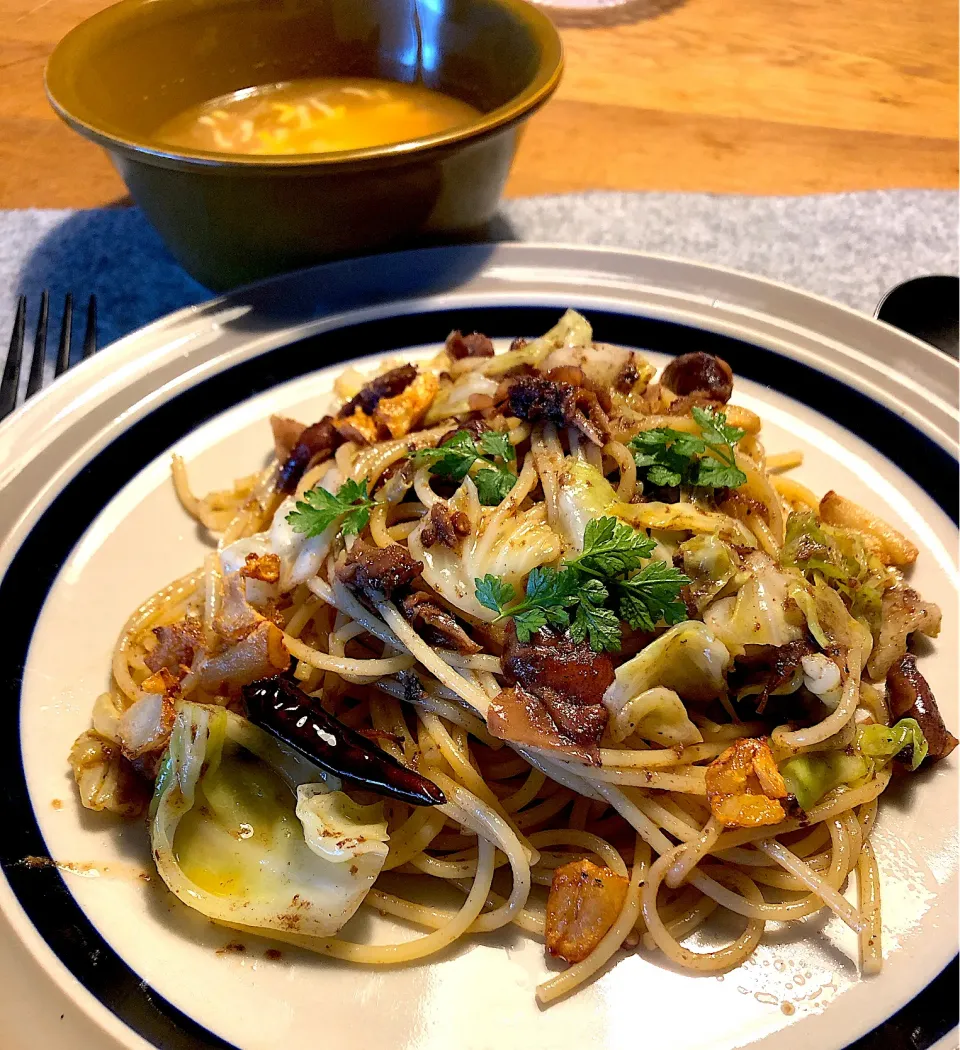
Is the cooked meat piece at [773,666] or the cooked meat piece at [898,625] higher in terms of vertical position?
the cooked meat piece at [773,666]

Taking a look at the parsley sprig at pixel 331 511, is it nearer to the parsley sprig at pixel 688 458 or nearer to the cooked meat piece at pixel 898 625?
the parsley sprig at pixel 688 458

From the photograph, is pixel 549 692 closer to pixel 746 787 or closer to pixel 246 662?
pixel 746 787

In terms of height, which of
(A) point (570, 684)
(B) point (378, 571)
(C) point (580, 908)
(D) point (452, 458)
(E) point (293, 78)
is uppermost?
(E) point (293, 78)

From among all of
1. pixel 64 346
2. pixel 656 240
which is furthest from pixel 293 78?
pixel 656 240

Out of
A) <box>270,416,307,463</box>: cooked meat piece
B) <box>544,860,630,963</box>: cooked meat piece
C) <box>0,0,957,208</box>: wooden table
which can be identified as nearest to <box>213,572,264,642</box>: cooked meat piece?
<box>270,416,307,463</box>: cooked meat piece

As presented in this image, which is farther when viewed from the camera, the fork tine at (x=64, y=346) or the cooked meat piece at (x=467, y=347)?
the fork tine at (x=64, y=346)

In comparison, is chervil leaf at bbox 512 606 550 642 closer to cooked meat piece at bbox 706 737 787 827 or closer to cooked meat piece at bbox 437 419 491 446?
cooked meat piece at bbox 706 737 787 827

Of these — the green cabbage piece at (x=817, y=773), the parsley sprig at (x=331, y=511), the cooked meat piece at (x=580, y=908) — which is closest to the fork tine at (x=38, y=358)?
the parsley sprig at (x=331, y=511)
